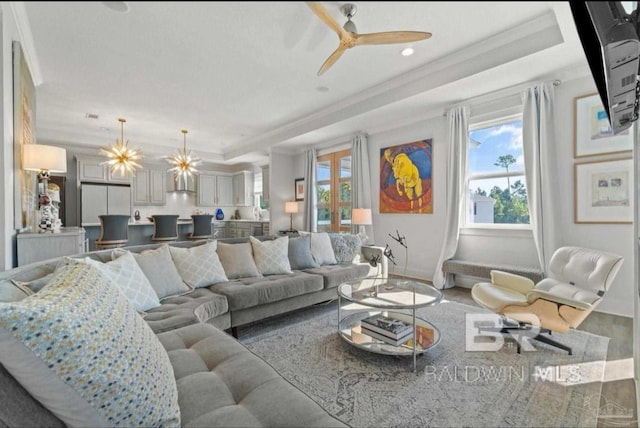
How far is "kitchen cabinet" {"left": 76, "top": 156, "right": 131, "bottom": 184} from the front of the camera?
236 inches

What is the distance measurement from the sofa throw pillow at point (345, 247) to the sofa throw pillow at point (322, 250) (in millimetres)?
74

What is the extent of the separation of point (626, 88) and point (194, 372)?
1.73 meters

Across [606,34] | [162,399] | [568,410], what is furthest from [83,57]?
[568,410]

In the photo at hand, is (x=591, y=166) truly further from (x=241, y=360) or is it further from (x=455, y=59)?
(x=241, y=360)

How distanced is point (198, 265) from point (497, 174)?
3.57m

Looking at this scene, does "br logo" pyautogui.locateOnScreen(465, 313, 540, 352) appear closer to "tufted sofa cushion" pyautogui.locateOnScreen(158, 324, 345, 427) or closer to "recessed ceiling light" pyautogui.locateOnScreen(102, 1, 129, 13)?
"tufted sofa cushion" pyautogui.locateOnScreen(158, 324, 345, 427)

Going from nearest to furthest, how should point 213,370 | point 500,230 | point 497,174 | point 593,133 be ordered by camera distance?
point 213,370 < point 593,133 < point 500,230 < point 497,174

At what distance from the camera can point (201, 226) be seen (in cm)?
550

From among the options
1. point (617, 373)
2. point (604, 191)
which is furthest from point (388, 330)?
point (604, 191)

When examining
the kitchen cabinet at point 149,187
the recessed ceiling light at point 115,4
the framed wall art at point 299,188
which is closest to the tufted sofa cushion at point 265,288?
the recessed ceiling light at point 115,4

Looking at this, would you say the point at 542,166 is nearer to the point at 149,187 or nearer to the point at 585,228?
the point at 585,228

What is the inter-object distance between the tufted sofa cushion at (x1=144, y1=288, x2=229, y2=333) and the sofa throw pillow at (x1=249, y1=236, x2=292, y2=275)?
637 millimetres

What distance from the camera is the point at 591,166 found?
2.86 metres

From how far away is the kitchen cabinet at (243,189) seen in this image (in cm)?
795
